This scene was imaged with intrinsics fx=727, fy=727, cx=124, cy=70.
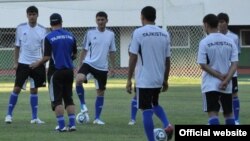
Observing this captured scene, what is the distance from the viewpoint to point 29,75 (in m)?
16.0

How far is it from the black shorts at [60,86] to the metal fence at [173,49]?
74.2ft

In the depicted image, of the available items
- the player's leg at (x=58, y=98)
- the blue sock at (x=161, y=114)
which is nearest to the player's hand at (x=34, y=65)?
the player's leg at (x=58, y=98)

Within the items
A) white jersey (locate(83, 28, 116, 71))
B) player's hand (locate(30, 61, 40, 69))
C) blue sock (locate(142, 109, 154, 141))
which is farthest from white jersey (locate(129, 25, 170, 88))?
white jersey (locate(83, 28, 116, 71))

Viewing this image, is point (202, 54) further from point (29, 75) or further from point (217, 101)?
point (29, 75)

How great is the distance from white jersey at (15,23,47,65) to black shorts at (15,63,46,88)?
0.14 meters

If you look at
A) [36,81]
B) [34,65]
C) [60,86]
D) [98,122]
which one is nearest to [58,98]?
[60,86]

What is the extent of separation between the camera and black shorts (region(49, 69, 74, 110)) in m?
14.2

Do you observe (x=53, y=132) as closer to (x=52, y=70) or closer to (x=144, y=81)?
(x=52, y=70)

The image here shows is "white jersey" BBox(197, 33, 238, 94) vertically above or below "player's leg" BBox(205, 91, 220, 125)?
above

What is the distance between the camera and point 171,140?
42.0 ft

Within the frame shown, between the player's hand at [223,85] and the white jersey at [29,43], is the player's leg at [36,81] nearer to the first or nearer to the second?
the white jersey at [29,43]

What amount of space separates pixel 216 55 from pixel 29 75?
18.7 feet

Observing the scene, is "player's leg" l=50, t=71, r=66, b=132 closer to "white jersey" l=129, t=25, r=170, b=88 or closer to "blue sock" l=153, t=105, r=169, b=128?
"blue sock" l=153, t=105, r=169, b=128

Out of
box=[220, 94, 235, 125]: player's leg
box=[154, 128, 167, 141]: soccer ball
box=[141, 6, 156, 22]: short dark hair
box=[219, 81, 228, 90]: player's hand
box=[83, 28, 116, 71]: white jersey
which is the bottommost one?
box=[154, 128, 167, 141]: soccer ball
